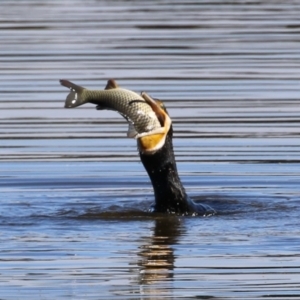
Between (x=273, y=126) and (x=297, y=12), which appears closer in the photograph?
(x=273, y=126)

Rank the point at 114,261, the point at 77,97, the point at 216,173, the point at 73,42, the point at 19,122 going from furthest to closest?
the point at 73,42
the point at 19,122
the point at 216,173
the point at 77,97
the point at 114,261

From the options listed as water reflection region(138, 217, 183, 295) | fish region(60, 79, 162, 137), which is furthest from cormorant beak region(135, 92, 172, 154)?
water reflection region(138, 217, 183, 295)

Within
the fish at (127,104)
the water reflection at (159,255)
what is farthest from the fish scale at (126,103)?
A: the water reflection at (159,255)

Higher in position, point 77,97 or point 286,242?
point 77,97

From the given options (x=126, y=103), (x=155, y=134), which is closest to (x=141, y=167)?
(x=155, y=134)

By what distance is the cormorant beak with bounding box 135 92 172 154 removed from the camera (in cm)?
1021

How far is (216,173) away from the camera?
41.8 feet

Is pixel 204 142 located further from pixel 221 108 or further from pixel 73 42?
pixel 73 42

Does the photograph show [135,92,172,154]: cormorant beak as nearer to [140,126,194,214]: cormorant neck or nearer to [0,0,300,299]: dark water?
[140,126,194,214]: cormorant neck

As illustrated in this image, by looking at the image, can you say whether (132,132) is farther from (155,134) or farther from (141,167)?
(141,167)

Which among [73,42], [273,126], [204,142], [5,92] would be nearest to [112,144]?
[204,142]

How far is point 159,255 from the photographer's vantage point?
31.8 feet

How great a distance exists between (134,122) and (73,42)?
11670mm

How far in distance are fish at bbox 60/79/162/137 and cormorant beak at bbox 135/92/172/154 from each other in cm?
2
